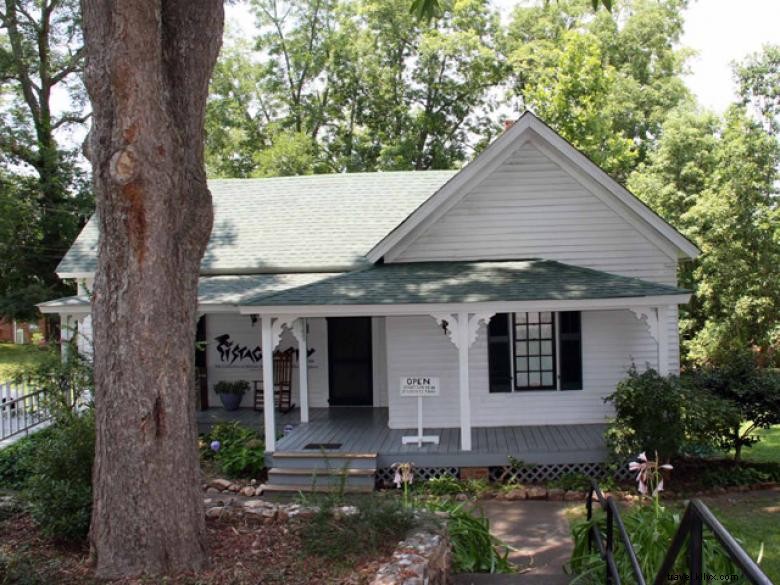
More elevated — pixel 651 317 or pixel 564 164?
→ pixel 564 164

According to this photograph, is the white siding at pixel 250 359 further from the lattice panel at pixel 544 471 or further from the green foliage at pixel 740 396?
the green foliage at pixel 740 396

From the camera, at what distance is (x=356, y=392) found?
596 inches

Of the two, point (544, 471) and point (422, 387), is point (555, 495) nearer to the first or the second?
point (544, 471)

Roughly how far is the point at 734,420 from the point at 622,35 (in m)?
30.4

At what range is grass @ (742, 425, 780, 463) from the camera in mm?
12890

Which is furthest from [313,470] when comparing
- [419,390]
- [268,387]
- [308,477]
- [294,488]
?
[419,390]

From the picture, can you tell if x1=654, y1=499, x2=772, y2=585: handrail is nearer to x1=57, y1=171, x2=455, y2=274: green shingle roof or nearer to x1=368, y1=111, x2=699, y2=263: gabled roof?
x1=368, y1=111, x2=699, y2=263: gabled roof

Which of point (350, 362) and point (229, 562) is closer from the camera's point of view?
point (229, 562)

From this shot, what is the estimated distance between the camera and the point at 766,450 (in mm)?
14016

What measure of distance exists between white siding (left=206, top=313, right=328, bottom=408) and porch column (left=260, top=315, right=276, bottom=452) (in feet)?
11.8

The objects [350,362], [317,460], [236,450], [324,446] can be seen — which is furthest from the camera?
[350,362]

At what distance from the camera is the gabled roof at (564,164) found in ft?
41.2

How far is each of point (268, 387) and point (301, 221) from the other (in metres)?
6.26

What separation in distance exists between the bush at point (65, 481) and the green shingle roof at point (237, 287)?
677cm
